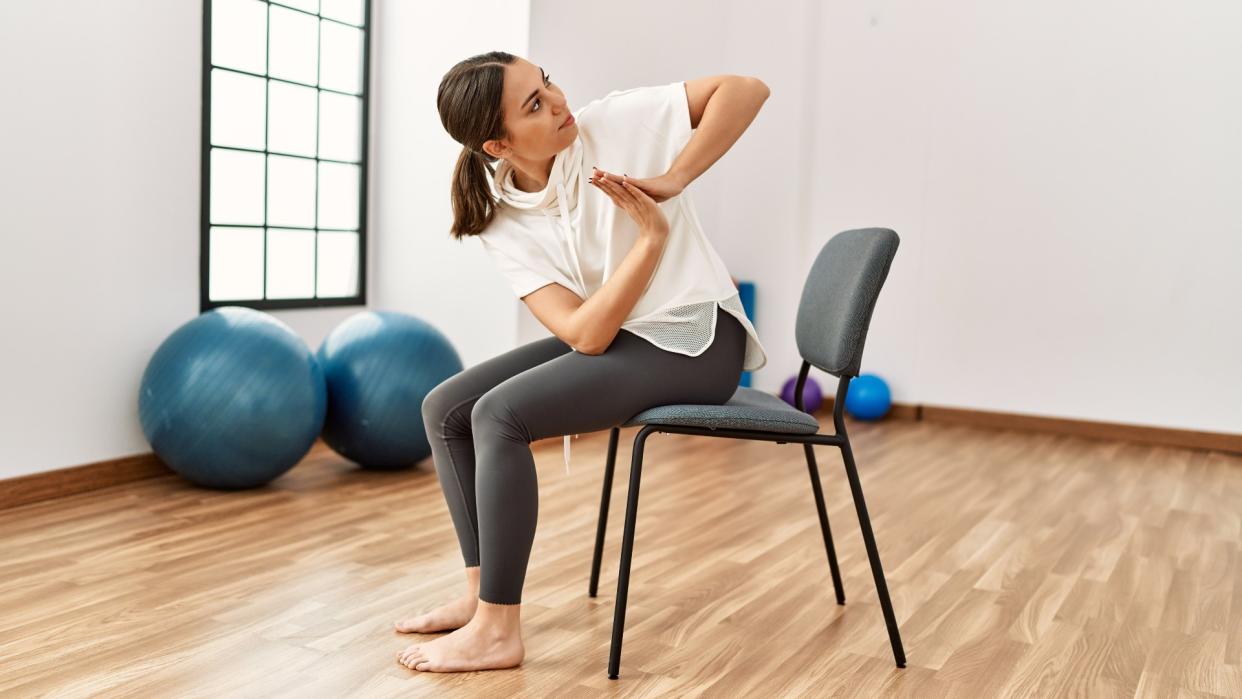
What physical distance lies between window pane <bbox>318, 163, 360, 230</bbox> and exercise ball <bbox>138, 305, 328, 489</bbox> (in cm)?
105

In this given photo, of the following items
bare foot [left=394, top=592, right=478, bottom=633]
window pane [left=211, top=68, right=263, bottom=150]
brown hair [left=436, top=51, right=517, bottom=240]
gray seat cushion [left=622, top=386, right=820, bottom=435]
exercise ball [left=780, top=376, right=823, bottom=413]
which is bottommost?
bare foot [left=394, top=592, right=478, bottom=633]

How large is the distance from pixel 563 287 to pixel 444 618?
24.9 inches

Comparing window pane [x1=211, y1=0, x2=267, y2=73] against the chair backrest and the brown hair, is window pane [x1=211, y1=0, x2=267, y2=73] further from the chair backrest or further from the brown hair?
the chair backrest

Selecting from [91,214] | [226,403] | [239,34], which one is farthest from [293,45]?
[226,403]

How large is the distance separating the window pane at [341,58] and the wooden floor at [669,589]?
1457 mm

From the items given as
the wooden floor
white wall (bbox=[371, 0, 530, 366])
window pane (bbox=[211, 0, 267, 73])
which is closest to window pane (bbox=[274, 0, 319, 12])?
window pane (bbox=[211, 0, 267, 73])

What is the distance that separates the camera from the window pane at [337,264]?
4.03 metres

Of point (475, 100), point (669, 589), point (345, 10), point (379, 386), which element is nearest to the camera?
point (475, 100)

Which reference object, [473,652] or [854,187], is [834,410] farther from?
[854,187]

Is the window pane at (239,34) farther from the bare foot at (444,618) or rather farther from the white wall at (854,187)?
the bare foot at (444,618)

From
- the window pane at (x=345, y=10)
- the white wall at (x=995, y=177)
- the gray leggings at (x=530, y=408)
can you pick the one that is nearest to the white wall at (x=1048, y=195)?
the white wall at (x=995, y=177)

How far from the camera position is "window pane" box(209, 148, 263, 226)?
3.52 m

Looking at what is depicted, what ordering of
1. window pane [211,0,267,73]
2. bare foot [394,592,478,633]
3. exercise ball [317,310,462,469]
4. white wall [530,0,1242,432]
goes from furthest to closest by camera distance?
white wall [530,0,1242,432]
window pane [211,0,267,73]
exercise ball [317,310,462,469]
bare foot [394,592,478,633]

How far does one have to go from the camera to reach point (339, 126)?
4.04 metres
